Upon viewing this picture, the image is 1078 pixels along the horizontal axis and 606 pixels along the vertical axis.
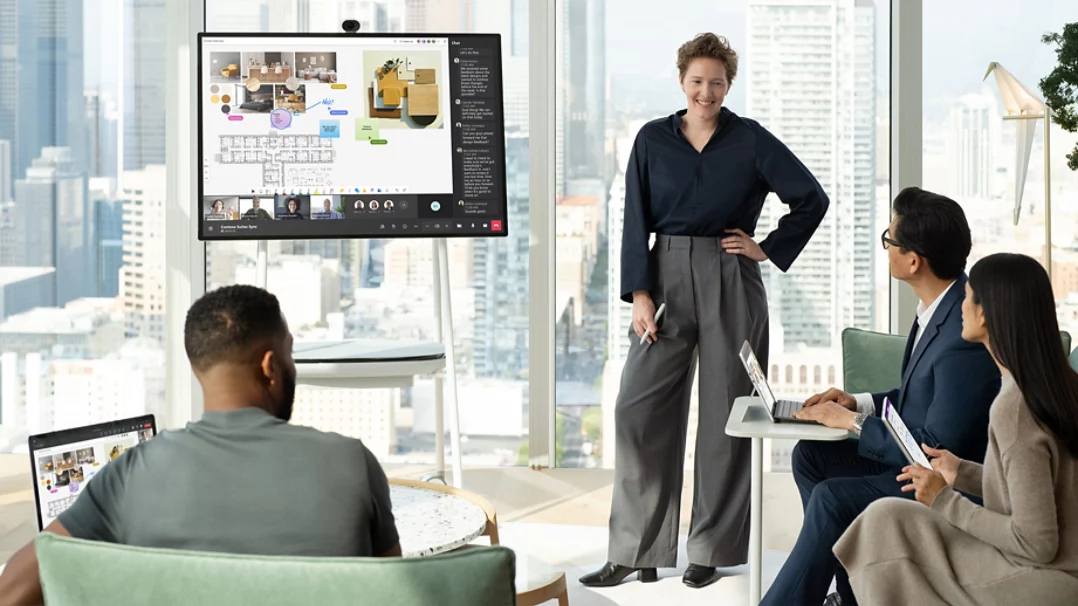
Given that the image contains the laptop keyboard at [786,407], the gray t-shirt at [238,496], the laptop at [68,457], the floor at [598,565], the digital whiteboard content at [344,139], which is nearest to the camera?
the gray t-shirt at [238,496]

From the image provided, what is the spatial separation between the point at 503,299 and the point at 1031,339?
2.98 metres

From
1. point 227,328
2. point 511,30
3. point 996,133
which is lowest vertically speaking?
point 227,328

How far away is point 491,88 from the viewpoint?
378cm

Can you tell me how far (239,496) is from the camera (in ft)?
4.71

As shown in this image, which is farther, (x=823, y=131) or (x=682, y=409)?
(x=823, y=131)

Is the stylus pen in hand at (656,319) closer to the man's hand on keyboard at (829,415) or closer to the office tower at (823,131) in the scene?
the man's hand on keyboard at (829,415)

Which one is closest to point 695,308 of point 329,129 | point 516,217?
point 329,129

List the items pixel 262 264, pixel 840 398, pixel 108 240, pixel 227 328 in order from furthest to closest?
pixel 108 240
pixel 262 264
pixel 840 398
pixel 227 328

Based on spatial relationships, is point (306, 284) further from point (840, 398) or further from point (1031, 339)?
point (1031, 339)

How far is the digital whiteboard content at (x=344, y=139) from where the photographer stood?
369cm

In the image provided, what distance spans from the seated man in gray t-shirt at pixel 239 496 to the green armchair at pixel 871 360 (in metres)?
2.42

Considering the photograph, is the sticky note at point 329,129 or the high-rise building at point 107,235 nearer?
the sticky note at point 329,129

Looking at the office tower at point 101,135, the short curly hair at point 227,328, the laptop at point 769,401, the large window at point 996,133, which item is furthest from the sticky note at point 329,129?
the large window at point 996,133

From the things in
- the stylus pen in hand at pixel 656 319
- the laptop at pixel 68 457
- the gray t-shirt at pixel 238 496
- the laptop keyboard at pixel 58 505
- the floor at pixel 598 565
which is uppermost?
the stylus pen in hand at pixel 656 319
